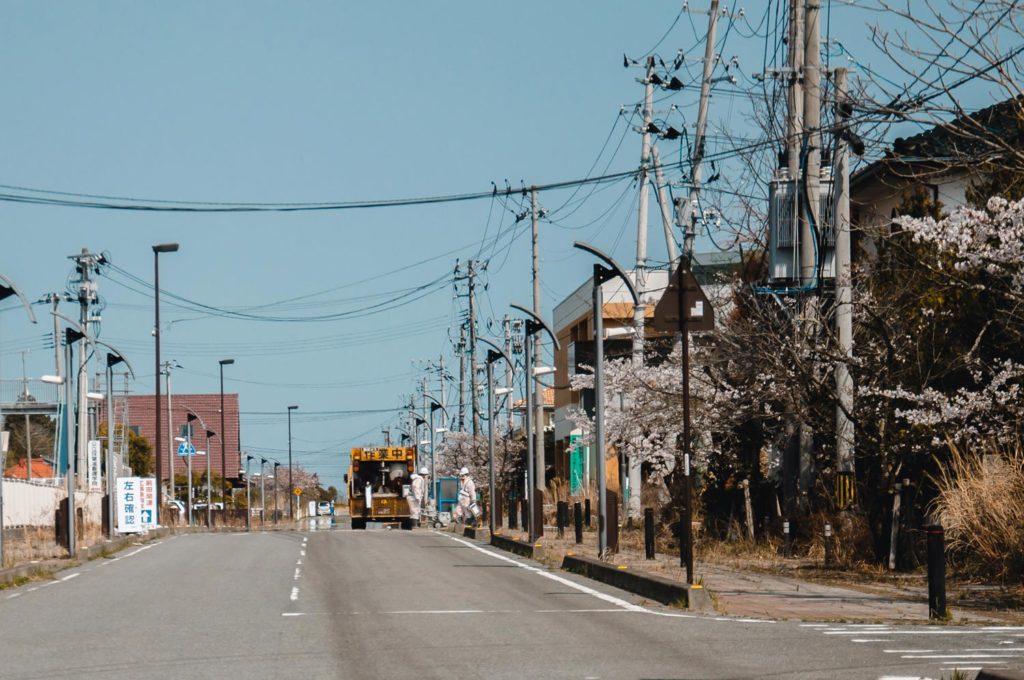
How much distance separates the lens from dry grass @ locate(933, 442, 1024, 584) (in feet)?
58.0

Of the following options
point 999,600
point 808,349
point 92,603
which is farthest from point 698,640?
point 808,349

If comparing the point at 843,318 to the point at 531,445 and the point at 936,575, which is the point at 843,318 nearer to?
the point at 936,575

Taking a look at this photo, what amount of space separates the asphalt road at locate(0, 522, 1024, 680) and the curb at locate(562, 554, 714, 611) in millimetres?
296

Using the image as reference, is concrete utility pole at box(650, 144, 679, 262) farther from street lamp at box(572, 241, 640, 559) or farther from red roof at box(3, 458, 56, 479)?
red roof at box(3, 458, 56, 479)

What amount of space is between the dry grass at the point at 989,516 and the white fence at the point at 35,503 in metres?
26.8

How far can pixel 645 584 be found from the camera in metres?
18.5

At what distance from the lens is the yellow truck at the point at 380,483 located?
59312 millimetres

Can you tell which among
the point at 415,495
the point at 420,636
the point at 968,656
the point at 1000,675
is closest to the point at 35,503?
the point at 415,495

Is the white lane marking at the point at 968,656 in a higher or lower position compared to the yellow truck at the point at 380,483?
higher

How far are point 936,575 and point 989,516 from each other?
4155 millimetres

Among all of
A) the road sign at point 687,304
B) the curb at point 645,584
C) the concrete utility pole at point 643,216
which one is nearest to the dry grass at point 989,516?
the curb at point 645,584

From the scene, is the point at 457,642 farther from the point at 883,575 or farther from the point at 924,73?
the point at 883,575

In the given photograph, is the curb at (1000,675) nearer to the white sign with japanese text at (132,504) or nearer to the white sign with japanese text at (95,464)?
the white sign with japanese text at (132,504)

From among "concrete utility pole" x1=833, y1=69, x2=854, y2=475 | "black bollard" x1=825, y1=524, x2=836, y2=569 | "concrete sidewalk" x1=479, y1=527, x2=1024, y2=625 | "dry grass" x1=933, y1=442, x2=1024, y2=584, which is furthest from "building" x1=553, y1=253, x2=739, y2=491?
"dry grass" x1=933, y1=442, x2=1024, y2=584
